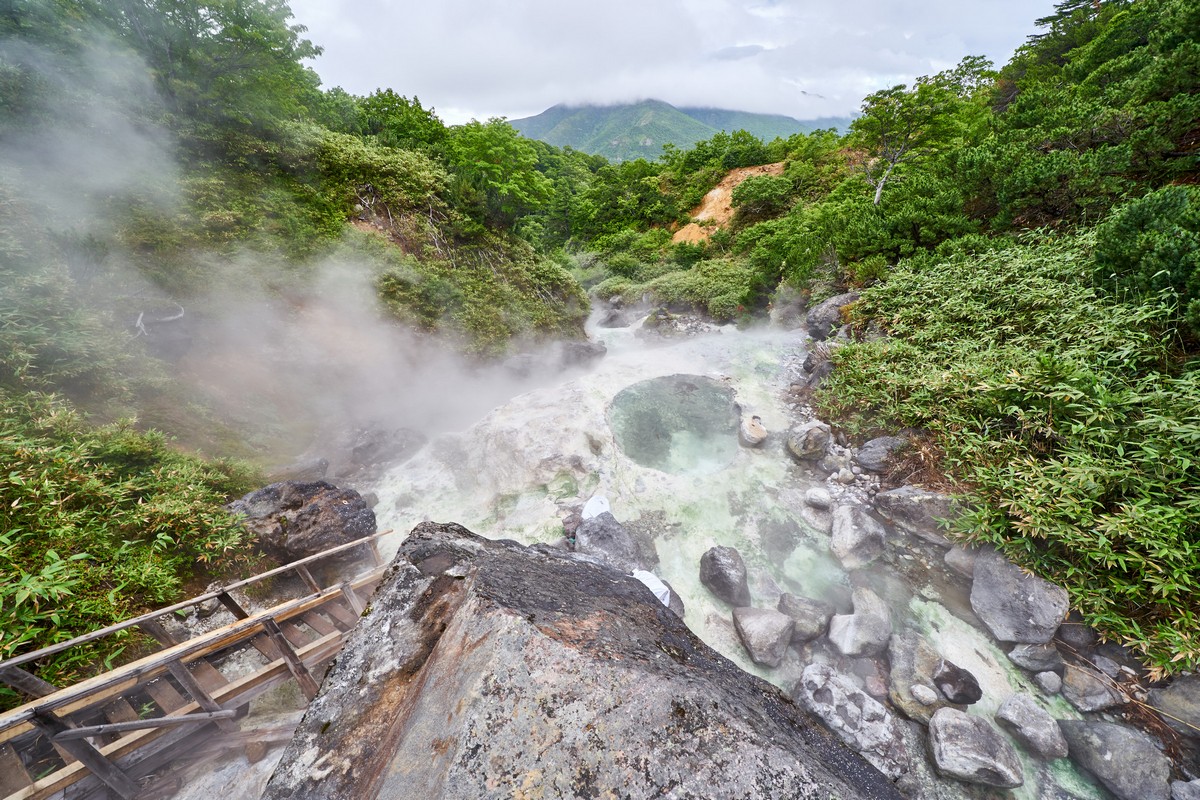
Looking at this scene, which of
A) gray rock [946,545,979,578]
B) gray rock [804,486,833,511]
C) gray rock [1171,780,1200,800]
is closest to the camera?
gray rock [1171,780,1200,800]

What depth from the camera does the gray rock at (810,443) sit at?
8.02m

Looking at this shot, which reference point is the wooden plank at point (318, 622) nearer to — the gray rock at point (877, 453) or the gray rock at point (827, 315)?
the gray rock at point (877, 453)

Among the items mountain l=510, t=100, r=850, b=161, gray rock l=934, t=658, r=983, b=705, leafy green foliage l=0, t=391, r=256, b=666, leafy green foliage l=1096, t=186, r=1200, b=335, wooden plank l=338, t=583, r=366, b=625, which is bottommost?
gray rock l=934, t=658, r=983, b=705

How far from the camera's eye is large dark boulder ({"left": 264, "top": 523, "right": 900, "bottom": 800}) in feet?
5.53

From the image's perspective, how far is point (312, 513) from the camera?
624 centimetres

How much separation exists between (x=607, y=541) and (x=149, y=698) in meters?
5.46

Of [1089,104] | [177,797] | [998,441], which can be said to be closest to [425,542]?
[177,797]

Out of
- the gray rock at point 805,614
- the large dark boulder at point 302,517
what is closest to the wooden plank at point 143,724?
the large dark boulder at point 302,517

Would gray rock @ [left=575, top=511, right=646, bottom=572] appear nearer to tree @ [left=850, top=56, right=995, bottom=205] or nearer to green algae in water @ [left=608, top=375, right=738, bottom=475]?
green algae in water @ [left=608, top=375, right=738, bottom=475]

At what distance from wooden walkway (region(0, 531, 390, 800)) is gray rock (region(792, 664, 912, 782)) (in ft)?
18.8

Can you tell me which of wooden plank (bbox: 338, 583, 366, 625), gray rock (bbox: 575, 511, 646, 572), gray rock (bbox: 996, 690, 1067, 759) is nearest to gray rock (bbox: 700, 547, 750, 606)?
gray rock (bbox: 575, 511, 646, 572)

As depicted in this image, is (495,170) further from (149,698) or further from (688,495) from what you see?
(149,698)

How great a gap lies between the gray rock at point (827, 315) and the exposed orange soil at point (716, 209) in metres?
13.1

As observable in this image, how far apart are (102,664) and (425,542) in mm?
3919
